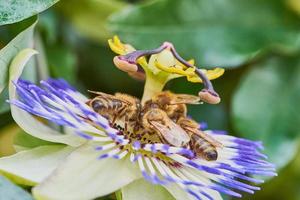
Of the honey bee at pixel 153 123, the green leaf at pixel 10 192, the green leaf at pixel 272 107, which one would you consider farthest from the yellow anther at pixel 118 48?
the green leaf at pixel 272 107

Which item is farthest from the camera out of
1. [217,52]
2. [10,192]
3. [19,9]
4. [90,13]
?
[90,13]

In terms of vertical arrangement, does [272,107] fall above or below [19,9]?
below

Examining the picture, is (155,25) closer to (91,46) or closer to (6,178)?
(91,46)

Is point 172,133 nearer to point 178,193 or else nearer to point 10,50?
point 178,193

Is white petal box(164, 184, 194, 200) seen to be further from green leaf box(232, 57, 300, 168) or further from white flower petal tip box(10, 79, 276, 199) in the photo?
green leaf box(232, 57, 300, 168)

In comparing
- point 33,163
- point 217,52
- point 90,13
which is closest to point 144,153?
point 33,163

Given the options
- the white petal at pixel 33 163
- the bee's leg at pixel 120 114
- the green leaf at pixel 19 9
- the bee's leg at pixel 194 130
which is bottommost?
the white petal at pixel 33 163

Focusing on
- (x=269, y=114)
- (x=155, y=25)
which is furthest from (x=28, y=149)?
(x=269, y=114)

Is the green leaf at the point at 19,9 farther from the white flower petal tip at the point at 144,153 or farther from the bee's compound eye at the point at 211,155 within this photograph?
the bee's compound eye at the point at 211,155
